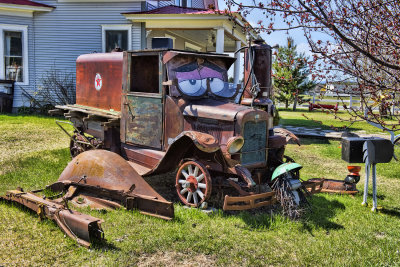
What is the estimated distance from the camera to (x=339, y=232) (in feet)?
14.9

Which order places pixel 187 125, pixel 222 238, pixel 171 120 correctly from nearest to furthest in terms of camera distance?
pixel 222 238 < pixel 187 125 < pixel 171 120

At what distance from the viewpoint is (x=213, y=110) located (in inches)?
209

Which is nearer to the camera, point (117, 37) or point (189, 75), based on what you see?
point (189, 75)

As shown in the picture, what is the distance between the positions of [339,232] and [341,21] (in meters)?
2.49

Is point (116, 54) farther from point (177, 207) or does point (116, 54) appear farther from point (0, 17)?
point (0, 17)

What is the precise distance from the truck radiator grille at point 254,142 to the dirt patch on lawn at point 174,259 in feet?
5.97

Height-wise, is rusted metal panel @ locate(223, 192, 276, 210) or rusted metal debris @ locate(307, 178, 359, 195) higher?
rusted metal panel @ locate(223, 192, 276, 210)

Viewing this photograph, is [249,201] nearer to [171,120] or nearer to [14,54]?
[171,120]

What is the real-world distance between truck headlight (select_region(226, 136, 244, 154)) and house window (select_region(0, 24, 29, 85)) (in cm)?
1297

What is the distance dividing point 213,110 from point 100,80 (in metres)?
2.84

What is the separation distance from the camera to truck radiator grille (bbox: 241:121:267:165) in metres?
5.28

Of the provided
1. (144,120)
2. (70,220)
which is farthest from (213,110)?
(70,220)

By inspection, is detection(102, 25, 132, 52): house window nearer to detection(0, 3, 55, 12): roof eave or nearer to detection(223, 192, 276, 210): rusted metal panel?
detection(0, 3, 55, 12): roof eave

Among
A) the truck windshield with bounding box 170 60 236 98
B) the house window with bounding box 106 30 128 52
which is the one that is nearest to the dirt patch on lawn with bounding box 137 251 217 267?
the truck windshield with bounding box 170 60 236 98
